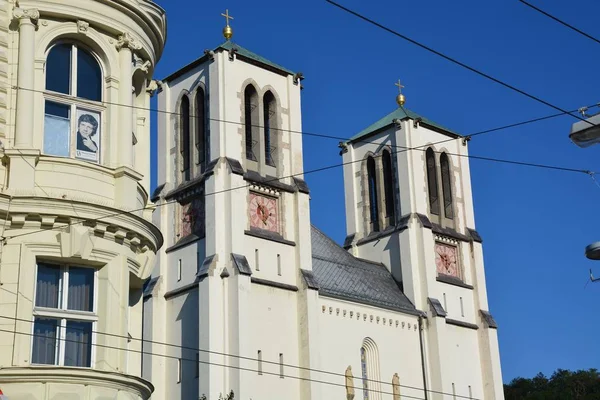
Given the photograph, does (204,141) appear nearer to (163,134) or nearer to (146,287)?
(163,134)

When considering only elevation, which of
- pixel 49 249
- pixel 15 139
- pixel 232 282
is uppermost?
pixel 232 282

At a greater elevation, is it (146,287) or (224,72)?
(224,72)

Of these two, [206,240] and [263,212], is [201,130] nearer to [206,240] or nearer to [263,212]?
[263,212]

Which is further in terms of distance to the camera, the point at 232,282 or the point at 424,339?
the point at 424,339

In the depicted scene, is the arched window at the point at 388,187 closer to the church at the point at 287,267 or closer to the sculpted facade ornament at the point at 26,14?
the church at the point at 287,267

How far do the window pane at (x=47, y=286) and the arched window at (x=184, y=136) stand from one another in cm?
2809

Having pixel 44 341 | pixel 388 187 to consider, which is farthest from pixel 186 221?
pixel 44 341

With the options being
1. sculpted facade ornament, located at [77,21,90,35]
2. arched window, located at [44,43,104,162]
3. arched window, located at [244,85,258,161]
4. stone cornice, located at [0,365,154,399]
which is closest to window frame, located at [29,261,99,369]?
stone cornice, located at [0,365,154,399]

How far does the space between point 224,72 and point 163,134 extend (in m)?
4.79

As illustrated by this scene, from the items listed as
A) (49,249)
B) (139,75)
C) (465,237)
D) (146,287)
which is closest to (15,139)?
(49,249)

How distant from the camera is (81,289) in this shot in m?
16.1

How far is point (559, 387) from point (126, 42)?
69164mm

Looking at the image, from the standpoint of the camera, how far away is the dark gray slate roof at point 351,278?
4438 centimetres

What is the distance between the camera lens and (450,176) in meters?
52.7
